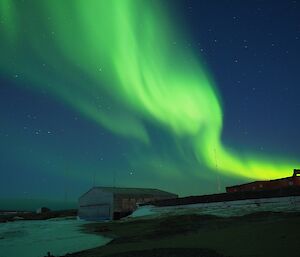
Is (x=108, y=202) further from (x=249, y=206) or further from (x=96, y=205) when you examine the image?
(x=249, y=206)

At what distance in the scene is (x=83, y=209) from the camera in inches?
2596

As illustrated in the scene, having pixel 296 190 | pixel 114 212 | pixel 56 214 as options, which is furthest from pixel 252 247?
pixel 56 214

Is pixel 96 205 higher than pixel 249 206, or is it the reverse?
pixel 96 205

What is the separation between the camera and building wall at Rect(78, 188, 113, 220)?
61875mm

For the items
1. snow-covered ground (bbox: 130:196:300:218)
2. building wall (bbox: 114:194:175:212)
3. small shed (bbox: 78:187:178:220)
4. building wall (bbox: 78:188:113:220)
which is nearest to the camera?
snow-covered ground (bbox: 130:196:300:218)

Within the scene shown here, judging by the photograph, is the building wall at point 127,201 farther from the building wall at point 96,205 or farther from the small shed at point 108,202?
the building wall at point 96,205

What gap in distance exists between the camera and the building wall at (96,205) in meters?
61.9

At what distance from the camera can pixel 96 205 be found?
211ft

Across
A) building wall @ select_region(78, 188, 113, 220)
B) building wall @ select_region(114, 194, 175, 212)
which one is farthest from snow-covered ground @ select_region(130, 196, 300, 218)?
building wall @ select_region(78, 188, 113, 220)

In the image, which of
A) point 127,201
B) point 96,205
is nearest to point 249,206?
point 127,201

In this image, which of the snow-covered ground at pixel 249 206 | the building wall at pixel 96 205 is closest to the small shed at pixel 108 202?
the building wall at pixel 96 205

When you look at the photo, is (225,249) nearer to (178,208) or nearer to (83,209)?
(178,208)

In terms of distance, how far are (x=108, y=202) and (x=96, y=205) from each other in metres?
3.31

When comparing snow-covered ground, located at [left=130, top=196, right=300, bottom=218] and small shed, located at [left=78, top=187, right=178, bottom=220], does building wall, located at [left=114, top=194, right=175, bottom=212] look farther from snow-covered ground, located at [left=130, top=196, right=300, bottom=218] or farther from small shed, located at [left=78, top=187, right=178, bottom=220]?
snow-covered ground, located at [left=130, top=196, right=300, bottom=218]
